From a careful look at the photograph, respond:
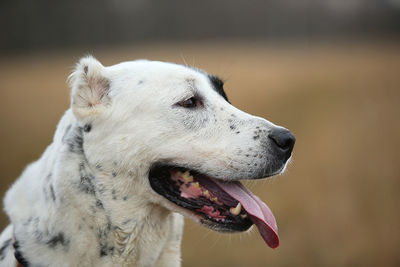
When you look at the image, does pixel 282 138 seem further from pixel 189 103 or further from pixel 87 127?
pixel 87 127

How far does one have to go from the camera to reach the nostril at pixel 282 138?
2.66m

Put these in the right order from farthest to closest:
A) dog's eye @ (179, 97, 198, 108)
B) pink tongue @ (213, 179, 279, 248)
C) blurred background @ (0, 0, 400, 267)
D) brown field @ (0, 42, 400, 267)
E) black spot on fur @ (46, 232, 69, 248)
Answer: blurred background @ (0, 0, 400, 267), brown field @ (0, 42, 400, 267), dog's eye @ (179, 97, 198, 108), pink tongue @ (213, 179, 279, 248), black spot on fur @ (46, 232, 69, 248)

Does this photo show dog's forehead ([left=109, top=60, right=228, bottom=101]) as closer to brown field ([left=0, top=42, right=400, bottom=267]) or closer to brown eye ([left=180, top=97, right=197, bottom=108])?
brown eye ([left=180, top=97, right=197, bottom=108])

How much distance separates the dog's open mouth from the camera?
2.60 meters

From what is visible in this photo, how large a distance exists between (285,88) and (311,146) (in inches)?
214

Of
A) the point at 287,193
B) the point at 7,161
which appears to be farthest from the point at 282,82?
the point at 7,161

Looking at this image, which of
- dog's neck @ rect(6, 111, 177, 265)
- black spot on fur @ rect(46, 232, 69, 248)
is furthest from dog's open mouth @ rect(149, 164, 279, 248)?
black spot on fur @ rect(46, 232, 69, 248)

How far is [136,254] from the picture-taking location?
265cm

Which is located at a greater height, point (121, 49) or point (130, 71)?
point (130, 71)

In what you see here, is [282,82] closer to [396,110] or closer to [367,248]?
[396,110]

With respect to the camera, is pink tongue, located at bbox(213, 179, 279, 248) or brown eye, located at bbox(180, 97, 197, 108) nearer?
pink tongue, located at bbox(213, 179, 279, 248)

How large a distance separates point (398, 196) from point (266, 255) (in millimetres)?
2637

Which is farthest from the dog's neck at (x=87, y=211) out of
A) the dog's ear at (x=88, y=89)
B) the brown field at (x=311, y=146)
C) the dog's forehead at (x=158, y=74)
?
the brown field at (x=311, y=146)

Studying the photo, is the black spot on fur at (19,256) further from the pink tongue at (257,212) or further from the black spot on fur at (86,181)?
the pink tongue at (257,212)
